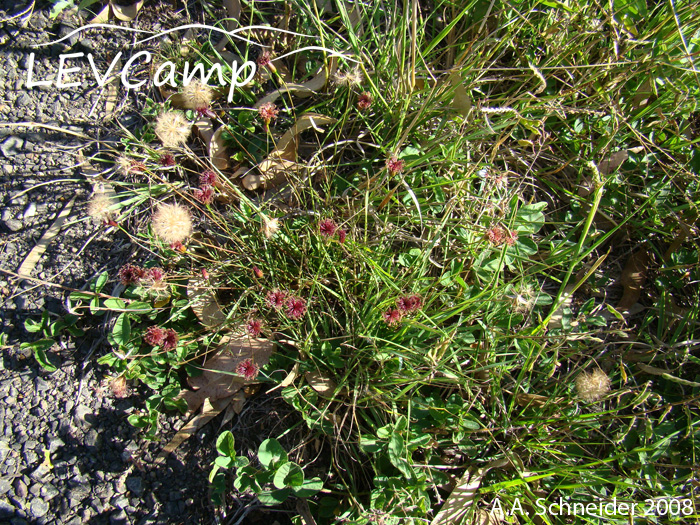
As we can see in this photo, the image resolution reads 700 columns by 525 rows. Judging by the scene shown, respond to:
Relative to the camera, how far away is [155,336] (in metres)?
1.54

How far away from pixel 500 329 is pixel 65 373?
1683mm

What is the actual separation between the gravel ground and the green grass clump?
17 cm

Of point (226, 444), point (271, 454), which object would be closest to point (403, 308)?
point (271, 454)

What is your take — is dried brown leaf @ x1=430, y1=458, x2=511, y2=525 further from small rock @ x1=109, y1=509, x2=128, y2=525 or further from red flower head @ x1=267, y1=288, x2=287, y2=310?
small rock @ x1=109, y1=509, x2=128, y2=525

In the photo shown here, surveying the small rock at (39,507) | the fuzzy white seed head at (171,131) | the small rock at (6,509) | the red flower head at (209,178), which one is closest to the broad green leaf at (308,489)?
the small rock at (39,507)

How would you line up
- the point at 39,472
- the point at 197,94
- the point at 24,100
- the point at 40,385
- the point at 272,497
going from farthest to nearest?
the point at 24,100
the point at 197,94
the point at 40,385
the point at 39,472
the point at 272,497

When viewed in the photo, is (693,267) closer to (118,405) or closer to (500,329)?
(500,329)

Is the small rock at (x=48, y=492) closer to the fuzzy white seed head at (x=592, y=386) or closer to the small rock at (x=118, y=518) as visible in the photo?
the small rock at (x=118, y=518)

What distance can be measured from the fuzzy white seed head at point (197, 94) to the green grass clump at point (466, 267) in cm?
17

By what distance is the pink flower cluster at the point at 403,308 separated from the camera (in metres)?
1.45

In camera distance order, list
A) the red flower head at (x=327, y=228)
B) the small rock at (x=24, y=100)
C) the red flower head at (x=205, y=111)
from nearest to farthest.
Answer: the red flower head at (x=327, y=228), the red flower head at (x=205, y=111), the small rock at (x=24, y=100)

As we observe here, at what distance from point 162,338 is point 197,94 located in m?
0.98

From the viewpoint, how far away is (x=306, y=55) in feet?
6.54

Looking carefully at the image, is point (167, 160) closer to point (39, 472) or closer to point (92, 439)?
point (92, 439)
